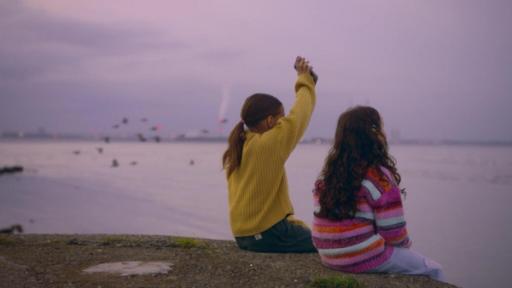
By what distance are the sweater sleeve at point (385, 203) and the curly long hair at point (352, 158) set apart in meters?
0.11

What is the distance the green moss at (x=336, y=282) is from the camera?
4.84m

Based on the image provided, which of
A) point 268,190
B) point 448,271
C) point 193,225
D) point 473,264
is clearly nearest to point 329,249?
point 268,190

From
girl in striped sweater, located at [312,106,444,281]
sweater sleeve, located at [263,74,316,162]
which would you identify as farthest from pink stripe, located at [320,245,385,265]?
sweater sleeve, located at [263,74,316,162]

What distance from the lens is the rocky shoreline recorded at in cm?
505

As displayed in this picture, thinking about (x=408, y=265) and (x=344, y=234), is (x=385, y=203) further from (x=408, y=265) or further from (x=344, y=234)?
(x=408, y=265)

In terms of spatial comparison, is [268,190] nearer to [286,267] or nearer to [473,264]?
[286,267]

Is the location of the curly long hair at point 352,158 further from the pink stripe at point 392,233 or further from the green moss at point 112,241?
the green moss at point 112,241

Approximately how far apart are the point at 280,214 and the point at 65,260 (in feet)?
7.57

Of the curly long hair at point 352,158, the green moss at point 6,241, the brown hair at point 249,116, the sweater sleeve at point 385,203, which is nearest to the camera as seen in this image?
the sweater sleeve at point 385,203

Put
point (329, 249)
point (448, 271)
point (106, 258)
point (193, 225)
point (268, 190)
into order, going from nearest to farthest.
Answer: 1. point (329, 249)
2. point (268, 190)
3. point (106, 258)
4. point (448, 271)
5. point (193, 225)

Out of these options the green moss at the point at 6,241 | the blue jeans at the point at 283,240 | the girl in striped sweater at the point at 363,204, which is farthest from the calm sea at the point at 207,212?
the green moss at the point at 6,241

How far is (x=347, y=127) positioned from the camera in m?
5.04

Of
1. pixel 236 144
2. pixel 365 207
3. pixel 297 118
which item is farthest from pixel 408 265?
pixel 236 144

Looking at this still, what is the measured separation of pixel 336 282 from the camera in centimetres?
489
